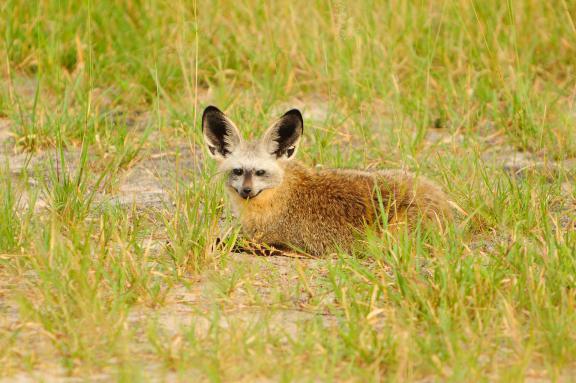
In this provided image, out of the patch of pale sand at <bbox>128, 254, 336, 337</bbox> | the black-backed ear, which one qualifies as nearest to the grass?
the patch of pale sand at <bbox>128, 254, 336, 337</bbox>

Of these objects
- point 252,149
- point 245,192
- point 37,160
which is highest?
point 252,149

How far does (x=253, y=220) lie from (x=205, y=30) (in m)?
2.70

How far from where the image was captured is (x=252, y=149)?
6102 mm

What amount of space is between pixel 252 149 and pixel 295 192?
376mm

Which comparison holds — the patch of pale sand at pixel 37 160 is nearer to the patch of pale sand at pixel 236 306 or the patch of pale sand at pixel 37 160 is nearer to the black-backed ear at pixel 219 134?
the black-backed ear at pixel 219 134

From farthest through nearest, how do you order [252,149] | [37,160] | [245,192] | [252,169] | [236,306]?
[37,160] < [252,149] < [252,169] < [245,192] < [236,306]

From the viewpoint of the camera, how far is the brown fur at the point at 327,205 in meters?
5.68

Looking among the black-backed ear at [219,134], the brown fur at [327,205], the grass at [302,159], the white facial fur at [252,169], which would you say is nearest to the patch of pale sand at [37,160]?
the grass at [302,159]

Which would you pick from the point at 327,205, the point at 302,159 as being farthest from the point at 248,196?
the point at 302,159

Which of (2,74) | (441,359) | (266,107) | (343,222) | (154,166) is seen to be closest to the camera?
(441,359)

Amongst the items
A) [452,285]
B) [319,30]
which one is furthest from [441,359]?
[319,30]

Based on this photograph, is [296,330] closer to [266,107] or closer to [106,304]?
[106,304]

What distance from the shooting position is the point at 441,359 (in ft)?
12.2

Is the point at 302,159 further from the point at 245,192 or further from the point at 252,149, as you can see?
the point at 245,192
